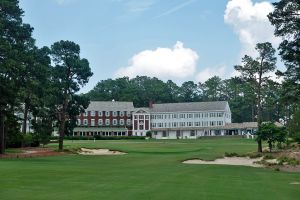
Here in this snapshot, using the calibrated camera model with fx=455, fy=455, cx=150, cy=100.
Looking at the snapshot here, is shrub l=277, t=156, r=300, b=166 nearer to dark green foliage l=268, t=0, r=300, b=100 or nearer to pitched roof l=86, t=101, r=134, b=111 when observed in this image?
dark green foliage l=268, t=0, r=300, b=100

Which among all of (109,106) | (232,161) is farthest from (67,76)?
(109,106)

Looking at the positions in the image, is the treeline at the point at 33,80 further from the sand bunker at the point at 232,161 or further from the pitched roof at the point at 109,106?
the pitched roof at the point at 109,106

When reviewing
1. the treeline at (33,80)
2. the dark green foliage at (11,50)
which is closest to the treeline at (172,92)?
the treeline at (33,80)

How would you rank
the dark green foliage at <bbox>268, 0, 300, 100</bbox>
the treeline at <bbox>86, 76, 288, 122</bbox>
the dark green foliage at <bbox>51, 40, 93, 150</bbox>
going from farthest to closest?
the treeline at <bbox>86, 76, 288, 122</bbox> < the dark green foliage at <bbox>51, 40, 93, 150</bbox> < the dark green foliage at <bbox>268, 0, 300, 100</bbox>

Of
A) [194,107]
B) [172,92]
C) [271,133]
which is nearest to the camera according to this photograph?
[271,133]

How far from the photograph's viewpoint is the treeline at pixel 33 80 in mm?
40375

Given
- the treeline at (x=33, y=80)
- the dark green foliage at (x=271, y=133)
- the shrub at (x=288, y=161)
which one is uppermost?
the treeline at (x=33, y=80)

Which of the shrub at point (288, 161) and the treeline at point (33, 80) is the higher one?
the treeline at point (33, 80)

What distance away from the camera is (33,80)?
42125 mm

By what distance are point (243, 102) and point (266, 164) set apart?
122 meters

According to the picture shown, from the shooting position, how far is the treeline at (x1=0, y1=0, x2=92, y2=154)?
4038 cm

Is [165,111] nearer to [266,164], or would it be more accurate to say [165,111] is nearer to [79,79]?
[79,79]

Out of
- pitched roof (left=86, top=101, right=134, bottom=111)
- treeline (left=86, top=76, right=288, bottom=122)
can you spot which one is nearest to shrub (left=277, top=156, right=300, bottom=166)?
pitched roof (left=86, top=101, right=134, bottom=111)

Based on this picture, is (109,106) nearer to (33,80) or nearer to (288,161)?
(33,80)
